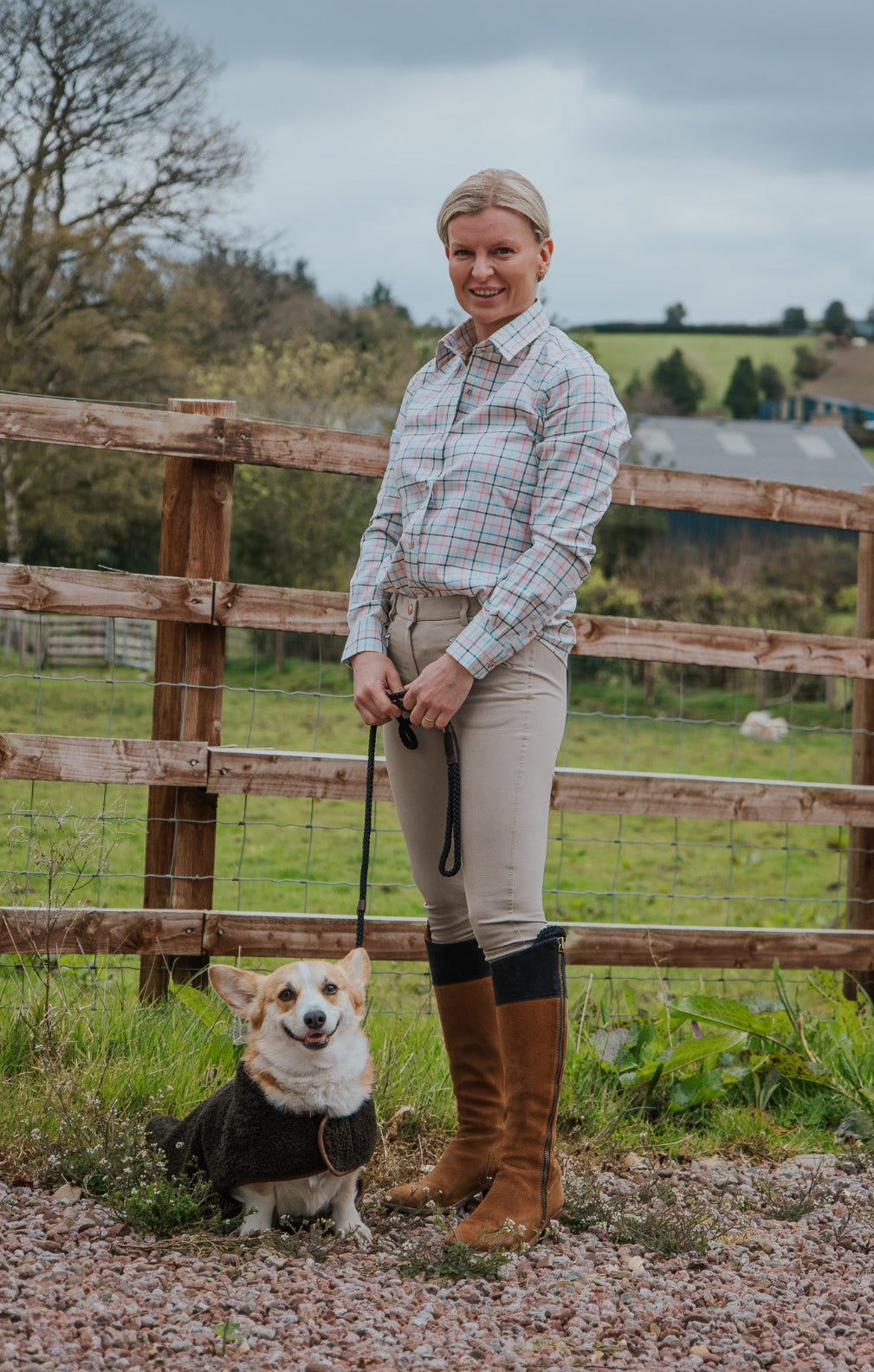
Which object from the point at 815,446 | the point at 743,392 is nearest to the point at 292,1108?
the point at 815,446

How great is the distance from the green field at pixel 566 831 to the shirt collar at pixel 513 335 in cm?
123

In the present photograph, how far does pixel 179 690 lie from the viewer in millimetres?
3475

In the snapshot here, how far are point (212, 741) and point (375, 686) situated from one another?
1.13 metres

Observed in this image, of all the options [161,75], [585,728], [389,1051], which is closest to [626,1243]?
[389,1051]

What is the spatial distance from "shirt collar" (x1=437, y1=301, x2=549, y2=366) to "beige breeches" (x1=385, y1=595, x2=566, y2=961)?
0.53 metres

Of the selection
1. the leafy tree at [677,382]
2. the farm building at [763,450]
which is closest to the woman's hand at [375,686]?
the farm building at [763,450]

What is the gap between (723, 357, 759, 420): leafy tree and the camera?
56531mm

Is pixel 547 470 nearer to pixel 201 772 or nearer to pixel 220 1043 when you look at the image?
pixel 201 772

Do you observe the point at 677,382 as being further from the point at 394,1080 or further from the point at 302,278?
the point at 394,1080

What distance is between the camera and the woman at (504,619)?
2.40m

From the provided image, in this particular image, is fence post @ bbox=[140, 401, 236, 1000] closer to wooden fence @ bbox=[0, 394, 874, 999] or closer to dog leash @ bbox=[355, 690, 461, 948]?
wooden fence @ bbox=[0, 394, 874, 999]

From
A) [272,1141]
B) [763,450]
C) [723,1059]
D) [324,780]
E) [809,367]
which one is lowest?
[723,1059]

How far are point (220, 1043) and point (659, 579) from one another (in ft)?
61.2

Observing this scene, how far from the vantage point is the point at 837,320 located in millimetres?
69125
